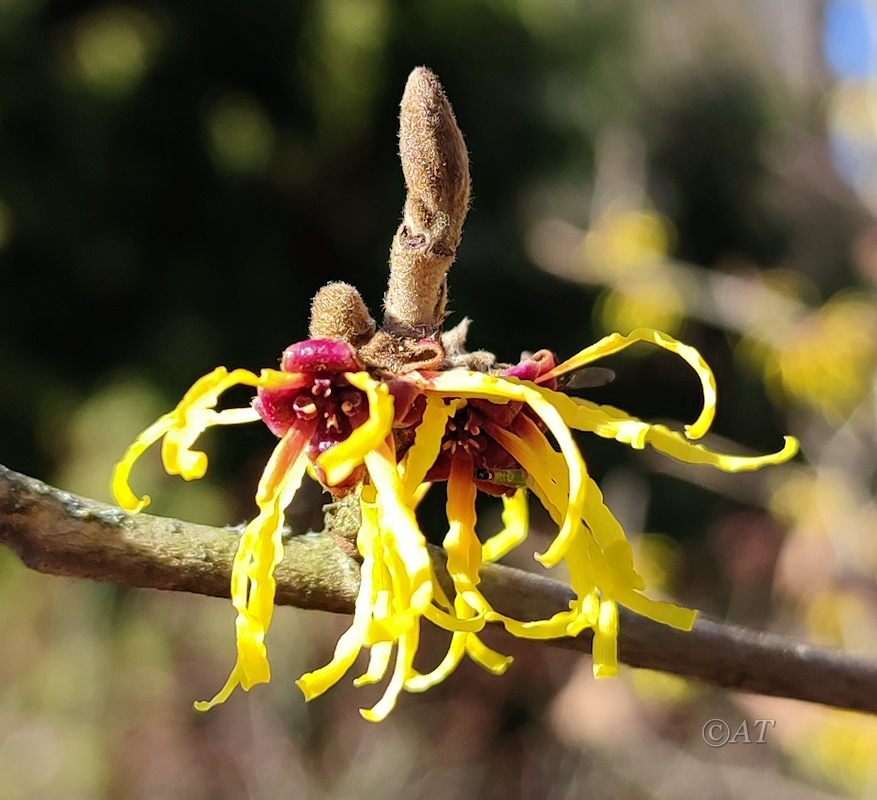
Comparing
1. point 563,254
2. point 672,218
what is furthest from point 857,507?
point 672,218

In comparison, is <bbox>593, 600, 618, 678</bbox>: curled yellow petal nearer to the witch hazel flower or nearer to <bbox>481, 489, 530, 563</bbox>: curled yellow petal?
the witch hazel flower

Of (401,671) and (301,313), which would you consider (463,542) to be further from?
(301,313)

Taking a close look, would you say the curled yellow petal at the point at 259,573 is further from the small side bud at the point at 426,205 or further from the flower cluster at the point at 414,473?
the small side bud at the point at 426,205

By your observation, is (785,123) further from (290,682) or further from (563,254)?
(290,682)

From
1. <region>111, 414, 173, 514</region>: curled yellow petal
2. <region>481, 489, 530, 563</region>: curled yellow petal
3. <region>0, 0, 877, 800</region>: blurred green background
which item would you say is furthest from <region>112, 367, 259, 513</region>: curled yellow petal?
<region>0, 0, 877, 800</region>: blurred green background

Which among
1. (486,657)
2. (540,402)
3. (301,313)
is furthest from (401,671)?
(301,313)
